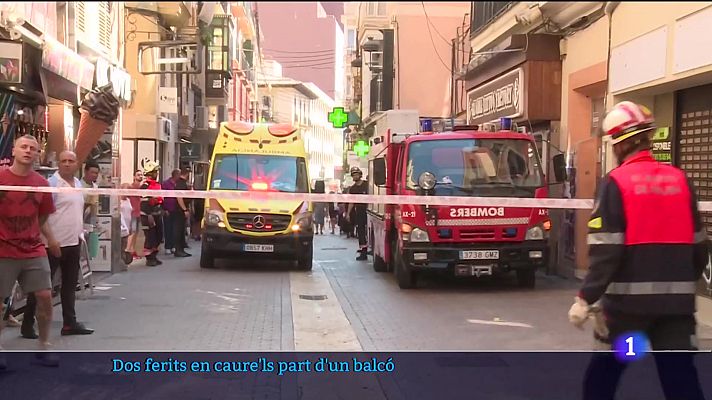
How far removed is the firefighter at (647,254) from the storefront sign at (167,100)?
621 centimetres

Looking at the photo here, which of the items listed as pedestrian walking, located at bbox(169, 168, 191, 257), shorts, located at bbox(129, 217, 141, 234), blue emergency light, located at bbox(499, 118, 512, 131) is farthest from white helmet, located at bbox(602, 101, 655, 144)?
shorts, located at bbox(129, 217, 141, 234)

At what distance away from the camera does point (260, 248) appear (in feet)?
28.1

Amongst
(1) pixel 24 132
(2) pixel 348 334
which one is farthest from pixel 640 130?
(1) pixel 24 132

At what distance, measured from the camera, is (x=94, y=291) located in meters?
8.10

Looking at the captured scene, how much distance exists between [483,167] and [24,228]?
4190mm

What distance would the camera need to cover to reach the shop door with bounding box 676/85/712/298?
6429 mm

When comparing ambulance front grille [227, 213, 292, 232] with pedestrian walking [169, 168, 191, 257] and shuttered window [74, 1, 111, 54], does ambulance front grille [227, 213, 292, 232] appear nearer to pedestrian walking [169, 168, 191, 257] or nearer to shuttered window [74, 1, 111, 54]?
pedestrian walking [169, 168, 191, 257]

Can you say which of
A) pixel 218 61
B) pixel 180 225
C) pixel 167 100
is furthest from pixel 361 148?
pixel 180 225

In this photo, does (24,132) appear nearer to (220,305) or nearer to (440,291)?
(220,305)

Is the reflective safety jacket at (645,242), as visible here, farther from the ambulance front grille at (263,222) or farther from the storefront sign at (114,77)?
the storefront sign at (114,77)

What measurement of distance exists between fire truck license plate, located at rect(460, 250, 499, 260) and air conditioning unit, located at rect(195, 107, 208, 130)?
3080 millimetres

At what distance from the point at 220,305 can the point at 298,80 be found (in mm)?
3661

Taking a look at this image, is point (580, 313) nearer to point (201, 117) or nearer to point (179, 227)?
point (201, 117)

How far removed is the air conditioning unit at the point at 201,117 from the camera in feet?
25.1
